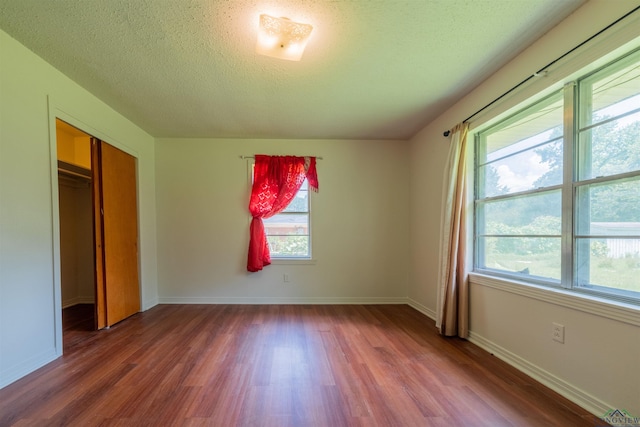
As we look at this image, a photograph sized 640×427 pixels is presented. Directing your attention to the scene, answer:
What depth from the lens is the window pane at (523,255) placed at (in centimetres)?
185

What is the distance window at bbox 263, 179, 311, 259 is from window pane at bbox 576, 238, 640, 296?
2864 millimetres

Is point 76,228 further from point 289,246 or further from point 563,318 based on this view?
point 563,318

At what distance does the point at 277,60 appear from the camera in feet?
6.55

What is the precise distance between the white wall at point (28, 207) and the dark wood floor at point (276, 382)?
0.26m

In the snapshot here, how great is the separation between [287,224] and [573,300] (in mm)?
3074

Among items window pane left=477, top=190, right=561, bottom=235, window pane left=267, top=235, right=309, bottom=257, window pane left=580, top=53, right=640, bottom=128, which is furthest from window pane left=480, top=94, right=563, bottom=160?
window pane left=267, top=235, right=309, bottom=257

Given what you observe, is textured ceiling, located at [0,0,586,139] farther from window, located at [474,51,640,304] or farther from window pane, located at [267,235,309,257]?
window pane, located at [267,235,309,257]

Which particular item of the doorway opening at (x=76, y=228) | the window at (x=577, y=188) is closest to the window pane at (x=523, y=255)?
the window at (x=577, y=188)

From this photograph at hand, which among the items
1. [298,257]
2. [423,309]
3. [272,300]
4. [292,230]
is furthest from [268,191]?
[423,309]

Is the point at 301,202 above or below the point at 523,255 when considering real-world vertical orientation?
above

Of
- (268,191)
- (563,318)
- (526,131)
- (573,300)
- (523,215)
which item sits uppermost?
(526,131)

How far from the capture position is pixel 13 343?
1785 mm

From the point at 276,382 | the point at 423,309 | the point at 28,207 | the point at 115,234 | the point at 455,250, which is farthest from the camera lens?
the point at 423,309

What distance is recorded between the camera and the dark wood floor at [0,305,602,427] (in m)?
1.47
